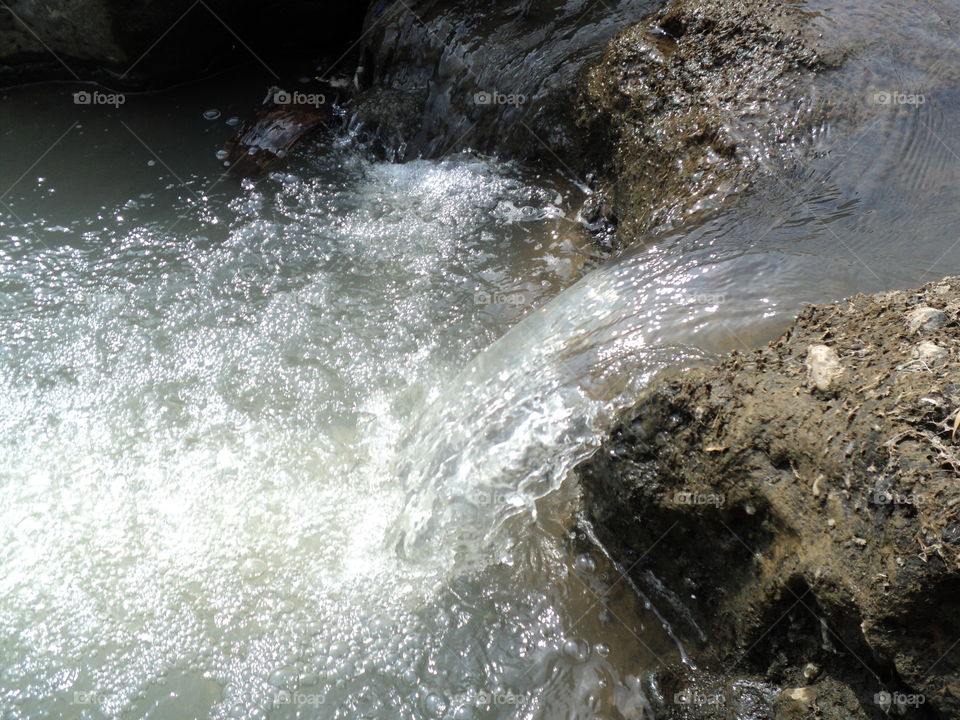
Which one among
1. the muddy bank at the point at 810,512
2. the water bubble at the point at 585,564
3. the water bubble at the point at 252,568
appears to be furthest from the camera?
the water bubble at the point at 252,568

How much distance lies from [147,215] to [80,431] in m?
1.60

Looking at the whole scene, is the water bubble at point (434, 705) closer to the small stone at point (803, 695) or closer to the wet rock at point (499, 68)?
the small stone at point (803, 695)

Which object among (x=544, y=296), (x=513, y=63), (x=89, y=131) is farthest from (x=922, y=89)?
(x=89, y=131)

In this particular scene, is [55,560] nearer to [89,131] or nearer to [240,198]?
[240,198]

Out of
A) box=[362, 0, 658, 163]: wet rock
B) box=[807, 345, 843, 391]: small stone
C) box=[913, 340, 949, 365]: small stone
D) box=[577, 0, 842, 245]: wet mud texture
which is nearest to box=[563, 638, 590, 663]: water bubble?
box=[807, 345, 843, 391]: small stone

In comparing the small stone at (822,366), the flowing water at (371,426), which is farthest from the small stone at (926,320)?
the flowing water at (371,426)

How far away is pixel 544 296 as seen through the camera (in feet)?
12.1

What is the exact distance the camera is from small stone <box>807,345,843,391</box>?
1983 mm

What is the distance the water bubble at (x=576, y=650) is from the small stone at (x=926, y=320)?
4.27ft

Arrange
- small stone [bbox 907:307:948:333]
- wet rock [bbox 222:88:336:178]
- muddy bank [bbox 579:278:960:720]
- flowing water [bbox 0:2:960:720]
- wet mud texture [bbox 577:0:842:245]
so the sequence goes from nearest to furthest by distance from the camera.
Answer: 1. muddy bank [bbox 579:278:960:720]
2. small stone [bbox 907:307:948:333]
3. flowing water [bbox 0:2:960:720]
4. wet mud texture [bbox 577:0:842:245]
5. wet rock [bbox 222:88:336:178]

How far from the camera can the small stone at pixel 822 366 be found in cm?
198

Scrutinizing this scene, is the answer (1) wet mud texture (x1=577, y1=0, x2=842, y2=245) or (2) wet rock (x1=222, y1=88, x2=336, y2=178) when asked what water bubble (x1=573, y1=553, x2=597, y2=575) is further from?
(2) wet rock (x1=222, y1=88, x2=336, y2=178)

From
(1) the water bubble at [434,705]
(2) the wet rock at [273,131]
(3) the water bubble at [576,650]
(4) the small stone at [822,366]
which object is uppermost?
(2) the wet rock at [273,131]

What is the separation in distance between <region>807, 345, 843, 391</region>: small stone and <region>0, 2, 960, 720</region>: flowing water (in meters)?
0.44
